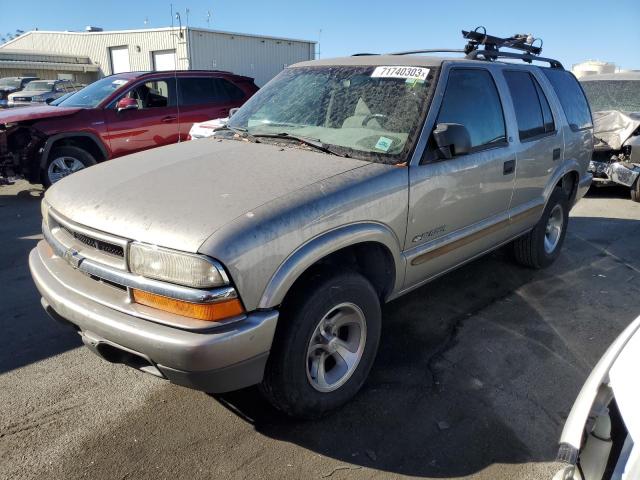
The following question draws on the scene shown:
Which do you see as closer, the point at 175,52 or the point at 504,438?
the point at 504,438

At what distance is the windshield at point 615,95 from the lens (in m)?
9.26

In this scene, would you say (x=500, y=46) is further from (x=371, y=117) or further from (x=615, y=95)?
(x=615, y=95)

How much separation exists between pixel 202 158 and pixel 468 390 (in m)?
2.15

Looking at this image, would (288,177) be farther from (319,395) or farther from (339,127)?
(319,395)

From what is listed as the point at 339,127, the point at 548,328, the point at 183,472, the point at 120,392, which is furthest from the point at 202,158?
the point at 548,328

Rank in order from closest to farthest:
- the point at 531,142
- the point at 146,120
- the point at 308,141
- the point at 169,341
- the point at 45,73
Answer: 1. the point at 169,341
2. the point at 308,141
3. the point at 531,142
4. the point at 146,120
5. the point at 45,73

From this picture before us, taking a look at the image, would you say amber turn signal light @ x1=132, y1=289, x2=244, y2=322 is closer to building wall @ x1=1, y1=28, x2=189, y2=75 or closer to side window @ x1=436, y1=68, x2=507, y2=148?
side window @ x1=436, y1=68, x2=507, y2=148

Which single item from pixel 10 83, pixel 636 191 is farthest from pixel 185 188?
pixel 10 83

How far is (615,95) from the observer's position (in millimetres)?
9453

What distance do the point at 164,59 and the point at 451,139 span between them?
27073mm

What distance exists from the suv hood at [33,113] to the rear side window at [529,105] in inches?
250

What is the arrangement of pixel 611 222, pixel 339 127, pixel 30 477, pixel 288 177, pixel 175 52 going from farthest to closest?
pixel 175 52 < pixel 611 222 < pixel 339 127 < pixel 288 177 < pixel 30 477

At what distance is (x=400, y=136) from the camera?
3.11m

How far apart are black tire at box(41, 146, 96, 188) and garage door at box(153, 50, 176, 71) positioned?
20.1 m
